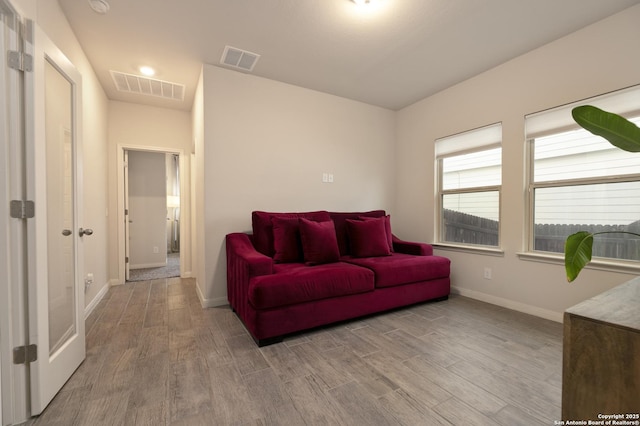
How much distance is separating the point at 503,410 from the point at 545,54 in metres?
2.99

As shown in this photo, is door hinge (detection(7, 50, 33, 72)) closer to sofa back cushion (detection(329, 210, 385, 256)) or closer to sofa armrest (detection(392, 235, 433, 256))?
sofa back cushion (detection(329, 210, 385, 256))

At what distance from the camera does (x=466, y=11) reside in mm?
2145

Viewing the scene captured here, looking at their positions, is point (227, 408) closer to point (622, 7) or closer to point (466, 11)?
point (466, 11)

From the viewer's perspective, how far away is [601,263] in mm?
2227

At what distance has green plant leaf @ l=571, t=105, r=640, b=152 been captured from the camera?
0.86 m

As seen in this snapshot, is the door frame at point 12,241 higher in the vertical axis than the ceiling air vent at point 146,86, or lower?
lower

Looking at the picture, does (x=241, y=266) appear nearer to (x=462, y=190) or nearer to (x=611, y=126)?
(x=611, y=126)

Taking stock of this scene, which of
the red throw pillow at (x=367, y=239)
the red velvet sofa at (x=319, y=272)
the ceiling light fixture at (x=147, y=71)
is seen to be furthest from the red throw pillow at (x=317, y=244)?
the ceiling light fixture at (x=147, y=71)

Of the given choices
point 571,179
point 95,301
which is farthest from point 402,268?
point 95,301

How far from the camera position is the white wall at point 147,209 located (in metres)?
5.02

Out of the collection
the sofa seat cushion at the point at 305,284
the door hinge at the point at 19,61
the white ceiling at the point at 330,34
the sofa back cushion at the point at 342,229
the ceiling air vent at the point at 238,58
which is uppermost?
the white ceiling at the point at 330,34

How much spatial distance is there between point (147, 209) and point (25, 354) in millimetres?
4300

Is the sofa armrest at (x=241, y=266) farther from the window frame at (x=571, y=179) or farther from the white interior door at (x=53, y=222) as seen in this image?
the window frame at (x=571, y=179)

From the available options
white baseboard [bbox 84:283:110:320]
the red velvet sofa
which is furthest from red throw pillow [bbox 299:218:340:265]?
white baseboard [bbox 84:283:110:320]
